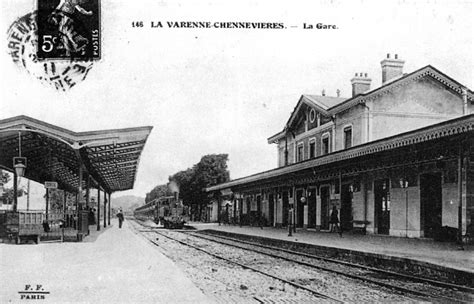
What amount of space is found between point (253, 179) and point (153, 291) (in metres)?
20.1

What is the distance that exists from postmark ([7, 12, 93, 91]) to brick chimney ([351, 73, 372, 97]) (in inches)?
647

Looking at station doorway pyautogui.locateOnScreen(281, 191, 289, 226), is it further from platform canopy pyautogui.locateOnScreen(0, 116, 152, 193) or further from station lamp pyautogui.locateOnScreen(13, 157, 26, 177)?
station lamp pyautogui.locateOnScreen(13, 157, 26, 177)

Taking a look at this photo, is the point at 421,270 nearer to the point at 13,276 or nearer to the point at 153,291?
the point at 153,291

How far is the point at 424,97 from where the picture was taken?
20.1 m

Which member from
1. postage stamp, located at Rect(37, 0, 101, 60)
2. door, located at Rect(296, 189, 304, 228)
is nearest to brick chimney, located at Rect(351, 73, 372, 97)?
door, located at Rect(296, 189, 304, 228)

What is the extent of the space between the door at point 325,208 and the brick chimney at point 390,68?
5141 millimetres

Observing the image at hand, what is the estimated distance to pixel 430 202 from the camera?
14.5m

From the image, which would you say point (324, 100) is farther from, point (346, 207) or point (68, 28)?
point (68, 28)

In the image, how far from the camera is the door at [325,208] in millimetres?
22078

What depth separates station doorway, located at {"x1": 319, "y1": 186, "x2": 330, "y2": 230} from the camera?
22078 millimetres

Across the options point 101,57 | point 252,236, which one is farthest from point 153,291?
point 252,236

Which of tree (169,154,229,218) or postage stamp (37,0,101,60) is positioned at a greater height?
postage stamp (37,0,101,60)

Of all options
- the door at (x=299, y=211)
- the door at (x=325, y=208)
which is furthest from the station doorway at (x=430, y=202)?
the door at (x=299, y=211)

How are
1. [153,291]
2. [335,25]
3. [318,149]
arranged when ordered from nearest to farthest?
1. [153,291]
2. [335,25]
3. [318,149]
